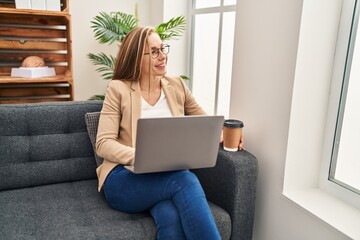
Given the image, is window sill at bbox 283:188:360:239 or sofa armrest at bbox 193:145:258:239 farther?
sofa armrest at bbox 193:145:258:239

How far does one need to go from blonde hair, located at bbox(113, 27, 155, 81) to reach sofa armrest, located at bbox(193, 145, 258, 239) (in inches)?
21.7

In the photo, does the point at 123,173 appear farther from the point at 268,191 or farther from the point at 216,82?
the point at 216,82

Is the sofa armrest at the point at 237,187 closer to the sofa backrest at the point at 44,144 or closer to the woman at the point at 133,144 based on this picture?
the woman at the point at 133,144

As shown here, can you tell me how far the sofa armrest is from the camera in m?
1.53

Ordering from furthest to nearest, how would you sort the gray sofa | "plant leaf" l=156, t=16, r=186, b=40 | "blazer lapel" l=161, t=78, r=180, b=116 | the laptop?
"plant leaf" l=156, t=16, r=186, b=40 → "blazer lapel" l=161, t=78, r=180, b=116 → the gray sofa → the laptop

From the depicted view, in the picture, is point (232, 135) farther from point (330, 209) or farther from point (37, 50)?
point (37, 50)

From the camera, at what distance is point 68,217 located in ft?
4.66

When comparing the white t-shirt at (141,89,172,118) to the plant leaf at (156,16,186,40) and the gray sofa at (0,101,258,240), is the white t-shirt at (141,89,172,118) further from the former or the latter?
the plant leaf at (156,16,186,40)

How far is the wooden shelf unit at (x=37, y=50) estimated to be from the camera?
2402 millimetres

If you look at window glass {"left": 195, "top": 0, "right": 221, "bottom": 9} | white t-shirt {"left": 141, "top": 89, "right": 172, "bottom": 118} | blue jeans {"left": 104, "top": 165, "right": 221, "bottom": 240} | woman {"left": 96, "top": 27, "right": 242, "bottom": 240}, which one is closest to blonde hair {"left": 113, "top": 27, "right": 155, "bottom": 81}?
woman {"left": 96, "top": 27, "right": 242, "bottom": 240}

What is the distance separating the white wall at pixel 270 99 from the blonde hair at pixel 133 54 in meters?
0.48

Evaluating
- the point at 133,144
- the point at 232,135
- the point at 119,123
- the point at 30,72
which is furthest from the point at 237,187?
the point at 30,72

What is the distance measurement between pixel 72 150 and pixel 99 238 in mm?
597

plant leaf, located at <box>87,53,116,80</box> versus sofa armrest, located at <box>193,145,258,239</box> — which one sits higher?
plant leaf, located at <box>87,53,116,80</box>
